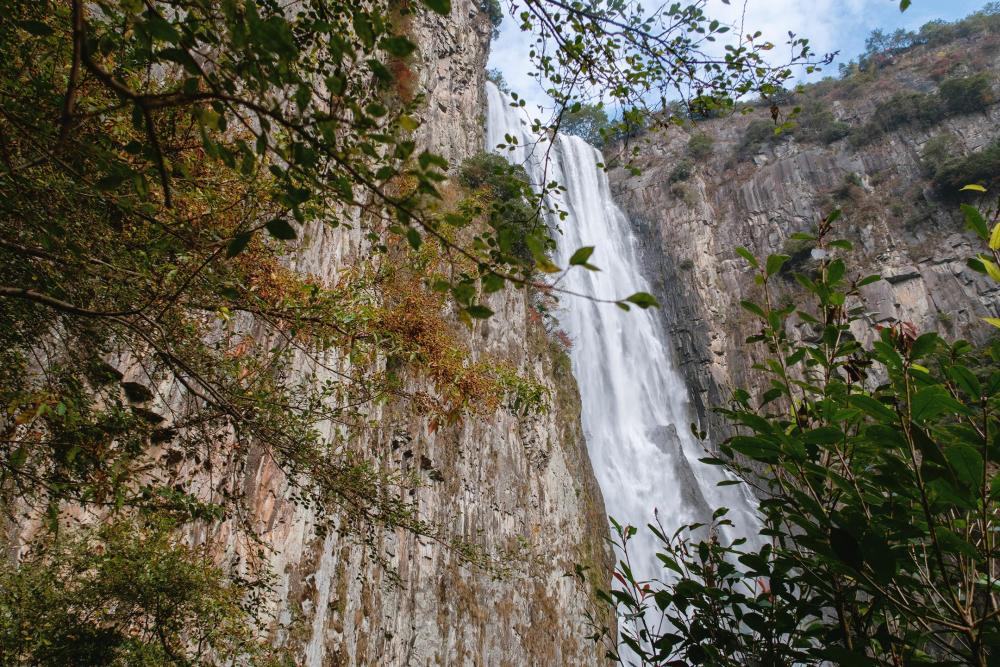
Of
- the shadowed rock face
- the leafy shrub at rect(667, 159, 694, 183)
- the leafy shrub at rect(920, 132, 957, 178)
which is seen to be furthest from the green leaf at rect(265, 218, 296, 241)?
the leafy shrub at rect(920, 132, 957, 178)

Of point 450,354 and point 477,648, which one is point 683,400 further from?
point 450,354

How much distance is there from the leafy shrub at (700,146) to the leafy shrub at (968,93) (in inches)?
412

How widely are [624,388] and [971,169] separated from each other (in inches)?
699

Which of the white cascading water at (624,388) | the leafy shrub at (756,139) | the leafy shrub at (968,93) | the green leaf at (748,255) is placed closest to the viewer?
the green leaf at (748,255)

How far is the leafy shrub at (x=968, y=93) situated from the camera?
24.2m

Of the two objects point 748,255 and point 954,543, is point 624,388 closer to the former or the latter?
point 748,255

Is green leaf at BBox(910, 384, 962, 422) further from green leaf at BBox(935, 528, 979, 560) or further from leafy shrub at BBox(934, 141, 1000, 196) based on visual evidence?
leafy shrub at BBox(934, 141, 1000, 196)

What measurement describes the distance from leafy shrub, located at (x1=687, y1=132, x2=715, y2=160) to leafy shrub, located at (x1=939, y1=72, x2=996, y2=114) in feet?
34.3

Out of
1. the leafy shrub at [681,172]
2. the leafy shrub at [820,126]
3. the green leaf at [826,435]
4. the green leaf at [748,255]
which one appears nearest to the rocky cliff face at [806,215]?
the leafy shrub at [681,172]

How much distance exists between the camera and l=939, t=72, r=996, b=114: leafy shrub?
955 inches

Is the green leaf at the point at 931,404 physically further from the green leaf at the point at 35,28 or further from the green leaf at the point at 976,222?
the green leaf at the point at 35,28

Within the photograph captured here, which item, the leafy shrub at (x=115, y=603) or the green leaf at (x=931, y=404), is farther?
the leafy shrub at (x=115, y=603)

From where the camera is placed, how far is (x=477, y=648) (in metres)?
8.11

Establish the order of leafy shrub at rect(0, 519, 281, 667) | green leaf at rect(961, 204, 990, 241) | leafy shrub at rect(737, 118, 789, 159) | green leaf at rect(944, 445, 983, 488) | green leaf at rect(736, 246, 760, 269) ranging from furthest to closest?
leafy shrub at rect(737, 118, 789, 159)
leafy shrub at rect(0, 519, 281, 667)
green leaf at rect(736, 246, 760, 269)
green leaf at rect(961, 204, 990, 241)
green leaf at rect(944, 445, 983, 488)
